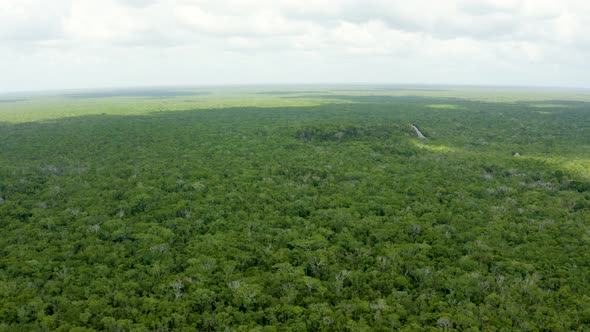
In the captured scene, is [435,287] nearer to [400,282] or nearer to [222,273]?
[400,282]

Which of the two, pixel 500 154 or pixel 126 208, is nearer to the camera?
pixel 126 208

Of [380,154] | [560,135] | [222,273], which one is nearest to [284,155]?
[380,154]

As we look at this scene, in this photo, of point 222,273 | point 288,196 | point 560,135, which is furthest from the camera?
point 560,135

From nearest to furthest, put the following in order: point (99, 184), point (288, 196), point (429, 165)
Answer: point (288, 196), point (99, 184), point (429, 165)

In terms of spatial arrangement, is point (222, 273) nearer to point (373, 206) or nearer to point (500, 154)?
point (373, 206)

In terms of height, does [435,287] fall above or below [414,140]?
below

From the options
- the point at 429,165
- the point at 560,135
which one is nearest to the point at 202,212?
the point at 429,165
